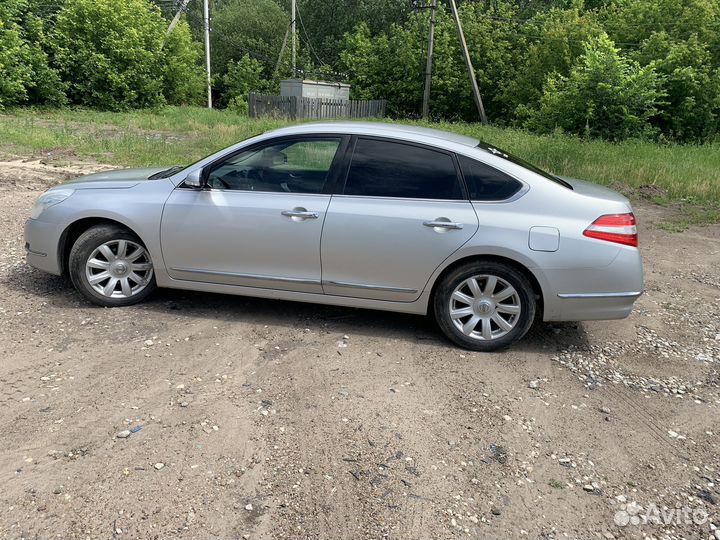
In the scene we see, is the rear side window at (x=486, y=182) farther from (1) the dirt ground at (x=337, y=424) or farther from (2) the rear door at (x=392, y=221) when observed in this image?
(1) the dirt ground at (x=337, y=424)

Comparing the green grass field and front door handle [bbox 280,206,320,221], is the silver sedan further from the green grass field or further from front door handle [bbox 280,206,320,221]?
the green grass field

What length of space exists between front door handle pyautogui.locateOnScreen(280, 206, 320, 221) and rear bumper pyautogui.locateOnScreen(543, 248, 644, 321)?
1.82 metres

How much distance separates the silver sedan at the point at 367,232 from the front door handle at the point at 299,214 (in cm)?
1

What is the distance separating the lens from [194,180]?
497 centimetres

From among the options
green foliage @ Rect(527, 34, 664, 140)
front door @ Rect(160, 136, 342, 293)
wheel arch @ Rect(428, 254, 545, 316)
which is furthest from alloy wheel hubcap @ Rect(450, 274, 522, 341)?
green foliage @ Rect(527, 34, 664, 140)

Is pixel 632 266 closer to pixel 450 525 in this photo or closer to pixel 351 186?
pixel 351 186

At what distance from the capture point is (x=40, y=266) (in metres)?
5.36

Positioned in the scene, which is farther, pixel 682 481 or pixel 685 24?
pixel 685 24

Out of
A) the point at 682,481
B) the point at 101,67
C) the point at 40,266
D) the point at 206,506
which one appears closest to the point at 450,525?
the point at 206,506

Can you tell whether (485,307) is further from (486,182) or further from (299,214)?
(299,214)

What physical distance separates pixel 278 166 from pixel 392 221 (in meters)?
1.12

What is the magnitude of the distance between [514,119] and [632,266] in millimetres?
30041

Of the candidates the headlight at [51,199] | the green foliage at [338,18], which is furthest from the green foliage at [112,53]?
the headlight at [51,199]

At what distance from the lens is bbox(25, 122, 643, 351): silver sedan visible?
455 cm
